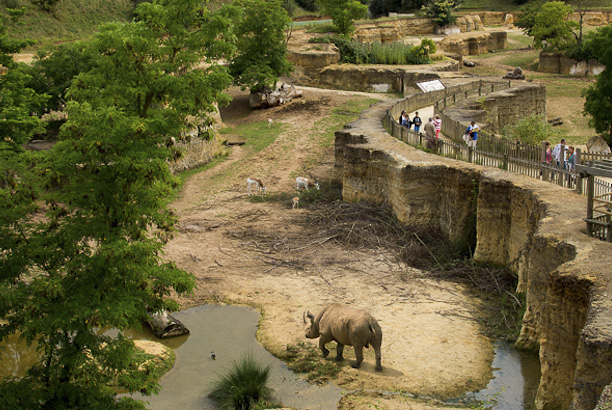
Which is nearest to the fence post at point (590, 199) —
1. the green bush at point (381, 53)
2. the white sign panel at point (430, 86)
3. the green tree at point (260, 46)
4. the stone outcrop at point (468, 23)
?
the white sign panel at point (430, 86)

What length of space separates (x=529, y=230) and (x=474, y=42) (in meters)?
46.3

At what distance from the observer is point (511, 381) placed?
49.9 feet

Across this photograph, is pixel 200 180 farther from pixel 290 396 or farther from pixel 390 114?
pixel 290 396

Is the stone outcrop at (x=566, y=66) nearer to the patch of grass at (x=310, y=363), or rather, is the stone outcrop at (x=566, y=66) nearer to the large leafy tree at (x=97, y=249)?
the patch of grass at (x=310, y=363)

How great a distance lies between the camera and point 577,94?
44844mm

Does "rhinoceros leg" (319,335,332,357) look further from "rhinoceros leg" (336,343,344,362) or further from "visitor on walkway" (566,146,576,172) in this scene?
"visitor on walkway" (566,146,576,172)

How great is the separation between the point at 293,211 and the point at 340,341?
11.8 meters

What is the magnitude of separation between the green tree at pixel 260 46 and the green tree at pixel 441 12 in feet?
91.6

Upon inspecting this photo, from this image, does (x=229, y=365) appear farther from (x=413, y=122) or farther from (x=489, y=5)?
(x=489, y=5)

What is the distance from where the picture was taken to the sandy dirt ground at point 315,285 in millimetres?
15289

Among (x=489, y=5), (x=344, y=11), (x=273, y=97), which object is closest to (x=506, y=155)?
(x=273, y=97)

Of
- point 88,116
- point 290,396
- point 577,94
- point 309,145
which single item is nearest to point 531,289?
point 290,396

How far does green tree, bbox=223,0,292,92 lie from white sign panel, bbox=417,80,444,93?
7.88m

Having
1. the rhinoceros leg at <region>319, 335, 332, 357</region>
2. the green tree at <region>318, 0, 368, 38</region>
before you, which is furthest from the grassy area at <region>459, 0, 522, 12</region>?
the rhinoceros leg at <region>319, 335, 332, 357</region>
